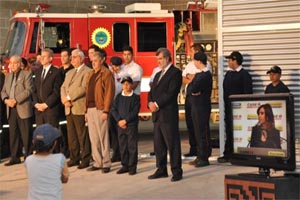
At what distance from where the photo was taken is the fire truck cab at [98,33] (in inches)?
536

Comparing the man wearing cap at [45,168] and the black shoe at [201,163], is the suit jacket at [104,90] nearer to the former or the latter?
the black shoe at [201,163]

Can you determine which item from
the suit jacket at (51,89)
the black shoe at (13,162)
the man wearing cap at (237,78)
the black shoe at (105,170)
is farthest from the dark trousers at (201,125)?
the black shoe at (13,162)

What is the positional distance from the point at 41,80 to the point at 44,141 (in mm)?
5400

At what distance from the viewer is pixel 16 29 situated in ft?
45.6

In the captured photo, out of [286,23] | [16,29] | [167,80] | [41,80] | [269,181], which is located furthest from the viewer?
[16,29]

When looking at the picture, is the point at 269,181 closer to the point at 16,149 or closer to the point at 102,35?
the point at 16,149

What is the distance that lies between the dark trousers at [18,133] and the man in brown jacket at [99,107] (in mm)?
1568

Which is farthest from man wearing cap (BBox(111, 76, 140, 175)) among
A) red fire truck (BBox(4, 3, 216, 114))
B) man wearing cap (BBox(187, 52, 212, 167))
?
red fire truck (BBox(4, 3, 216, 114))

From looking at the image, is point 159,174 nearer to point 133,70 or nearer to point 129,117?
point 129,117

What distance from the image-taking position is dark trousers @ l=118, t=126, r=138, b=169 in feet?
29.8

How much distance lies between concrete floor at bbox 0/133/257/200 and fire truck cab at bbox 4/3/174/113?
164 inches

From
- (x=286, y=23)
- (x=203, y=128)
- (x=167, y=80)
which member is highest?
(x=286, y=23)

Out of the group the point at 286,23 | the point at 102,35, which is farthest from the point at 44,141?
the point at 102,35

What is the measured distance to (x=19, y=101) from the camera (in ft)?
34.2
